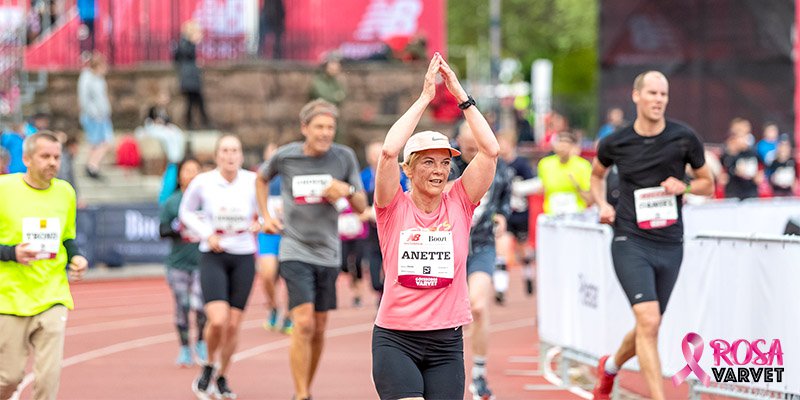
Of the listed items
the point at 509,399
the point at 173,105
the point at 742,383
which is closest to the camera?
the point at 742,383

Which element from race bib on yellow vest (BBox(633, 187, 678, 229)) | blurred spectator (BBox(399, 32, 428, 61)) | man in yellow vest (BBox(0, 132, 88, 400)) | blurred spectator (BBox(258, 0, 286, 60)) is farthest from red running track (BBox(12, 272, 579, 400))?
blurred spectator (BBox(399, 32, 428, 61))

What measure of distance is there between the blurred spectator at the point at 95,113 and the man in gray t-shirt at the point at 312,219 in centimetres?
1563

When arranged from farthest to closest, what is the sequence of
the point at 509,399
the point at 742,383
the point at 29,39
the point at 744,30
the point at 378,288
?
the point at 29,39 → the point at 744,30 → the point at 378,288 → the point at 509,399 → the point at 742,383

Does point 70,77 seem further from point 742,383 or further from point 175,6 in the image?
point 742,383

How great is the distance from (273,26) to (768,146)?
9614 mm

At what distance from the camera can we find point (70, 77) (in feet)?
97.0

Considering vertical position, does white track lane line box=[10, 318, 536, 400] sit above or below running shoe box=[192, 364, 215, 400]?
below

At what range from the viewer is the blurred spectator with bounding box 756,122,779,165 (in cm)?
2595

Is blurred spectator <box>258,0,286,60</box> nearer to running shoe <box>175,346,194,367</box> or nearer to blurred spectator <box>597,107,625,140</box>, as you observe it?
blurred spectator <box>597,107,625,140</box>

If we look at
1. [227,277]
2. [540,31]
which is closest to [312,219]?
[227,277]

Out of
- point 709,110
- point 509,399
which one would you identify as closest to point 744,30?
point 709,110

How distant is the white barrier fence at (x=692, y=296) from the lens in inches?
390

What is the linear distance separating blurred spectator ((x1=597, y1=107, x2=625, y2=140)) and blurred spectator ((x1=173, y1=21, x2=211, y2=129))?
712 centimetres

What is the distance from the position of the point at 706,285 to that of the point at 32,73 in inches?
836
